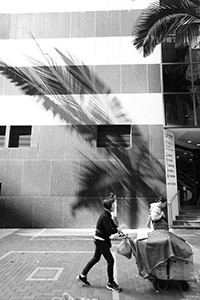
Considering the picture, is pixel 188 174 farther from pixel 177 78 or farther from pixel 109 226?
Answer: pixel 109 226

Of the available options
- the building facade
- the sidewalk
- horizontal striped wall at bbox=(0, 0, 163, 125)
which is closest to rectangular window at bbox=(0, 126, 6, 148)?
the building facade

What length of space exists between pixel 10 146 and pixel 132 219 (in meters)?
7.42

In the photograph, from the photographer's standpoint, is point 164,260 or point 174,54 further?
point 174,54

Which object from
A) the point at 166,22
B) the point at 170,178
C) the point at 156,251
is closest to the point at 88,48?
the point at 166,22

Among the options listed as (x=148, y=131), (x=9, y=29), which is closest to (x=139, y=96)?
(x=148, y=131)

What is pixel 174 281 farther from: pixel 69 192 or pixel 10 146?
pixel 10 146

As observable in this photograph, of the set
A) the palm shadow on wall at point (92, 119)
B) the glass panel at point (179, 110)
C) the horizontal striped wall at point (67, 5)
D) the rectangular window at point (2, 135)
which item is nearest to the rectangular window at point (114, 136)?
the palm shadow on wall at point (92, 119)

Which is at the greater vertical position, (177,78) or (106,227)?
(177,78)

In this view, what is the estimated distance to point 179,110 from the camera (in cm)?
1237

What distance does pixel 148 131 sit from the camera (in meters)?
12.4

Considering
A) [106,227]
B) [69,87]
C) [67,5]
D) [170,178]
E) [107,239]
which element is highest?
[67,5]

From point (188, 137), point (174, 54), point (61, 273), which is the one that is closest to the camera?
point (61, 273)

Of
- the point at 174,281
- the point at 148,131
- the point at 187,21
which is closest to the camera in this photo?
the point at 174,281

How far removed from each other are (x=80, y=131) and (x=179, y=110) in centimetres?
529
